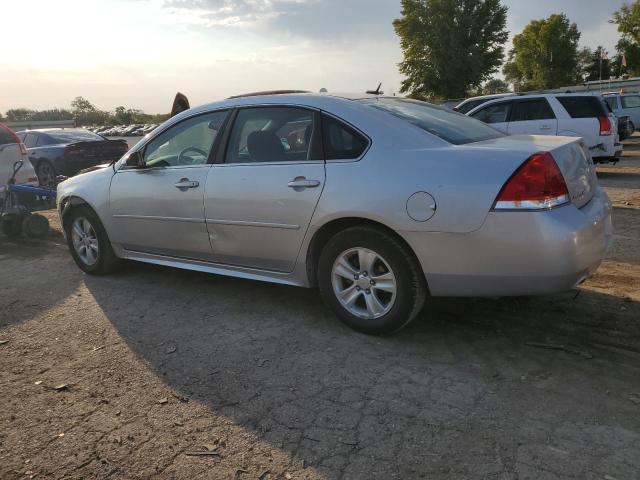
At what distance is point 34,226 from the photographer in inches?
298

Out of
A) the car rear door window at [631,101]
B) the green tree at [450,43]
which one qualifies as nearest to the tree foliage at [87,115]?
the green tree at [450,43]

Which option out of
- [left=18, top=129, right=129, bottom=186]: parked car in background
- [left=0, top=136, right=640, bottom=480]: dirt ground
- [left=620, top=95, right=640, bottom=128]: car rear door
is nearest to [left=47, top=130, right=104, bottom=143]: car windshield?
[left=18, top=129, right=129, bottom=186]: parked car in background

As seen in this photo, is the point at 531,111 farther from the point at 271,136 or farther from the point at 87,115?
the point at 87,115

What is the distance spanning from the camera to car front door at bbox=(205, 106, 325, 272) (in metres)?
3.86

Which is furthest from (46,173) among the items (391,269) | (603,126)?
(603,126)

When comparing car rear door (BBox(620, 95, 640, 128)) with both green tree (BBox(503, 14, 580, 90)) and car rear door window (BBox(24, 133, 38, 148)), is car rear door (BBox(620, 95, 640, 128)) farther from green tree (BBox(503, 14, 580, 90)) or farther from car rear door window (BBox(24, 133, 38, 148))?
green tree (BBox(503, 14, 580, 90))

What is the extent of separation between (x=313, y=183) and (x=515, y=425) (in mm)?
1944

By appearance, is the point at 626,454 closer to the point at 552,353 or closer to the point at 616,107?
the point at 552,353

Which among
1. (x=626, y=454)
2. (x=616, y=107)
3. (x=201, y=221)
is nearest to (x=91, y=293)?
(x=201, y=221)

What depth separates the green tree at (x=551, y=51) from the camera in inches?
2704

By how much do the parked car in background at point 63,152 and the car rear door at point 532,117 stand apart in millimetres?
8684

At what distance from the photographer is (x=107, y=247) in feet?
17.6

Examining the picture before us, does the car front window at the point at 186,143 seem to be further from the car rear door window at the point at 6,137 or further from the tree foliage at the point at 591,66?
the tree foliage at the point at 591,66

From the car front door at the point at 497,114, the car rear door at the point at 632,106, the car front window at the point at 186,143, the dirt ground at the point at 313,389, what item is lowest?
the dirt ground at the point at 313,389
